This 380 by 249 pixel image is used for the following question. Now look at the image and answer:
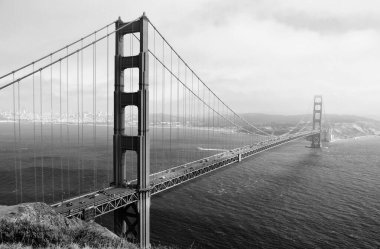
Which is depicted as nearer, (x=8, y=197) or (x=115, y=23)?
(x=115, y=23)

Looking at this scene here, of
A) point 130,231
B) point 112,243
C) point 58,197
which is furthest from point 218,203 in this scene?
point 112,243

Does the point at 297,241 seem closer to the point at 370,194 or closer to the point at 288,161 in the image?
the point at 370,194

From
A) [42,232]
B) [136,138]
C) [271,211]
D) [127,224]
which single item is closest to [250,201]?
[271,211]

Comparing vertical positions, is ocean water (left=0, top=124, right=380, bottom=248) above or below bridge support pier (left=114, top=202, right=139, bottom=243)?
below

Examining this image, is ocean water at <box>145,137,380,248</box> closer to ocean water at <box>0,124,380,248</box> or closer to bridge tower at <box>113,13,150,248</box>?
ocean water at <box>0,124,380,248</box>

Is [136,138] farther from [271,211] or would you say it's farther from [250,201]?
[250,201]

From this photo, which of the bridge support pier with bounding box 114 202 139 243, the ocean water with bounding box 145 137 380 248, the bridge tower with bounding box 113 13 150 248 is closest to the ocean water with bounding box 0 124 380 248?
the ocean water with bounding box 145 137 380 248
